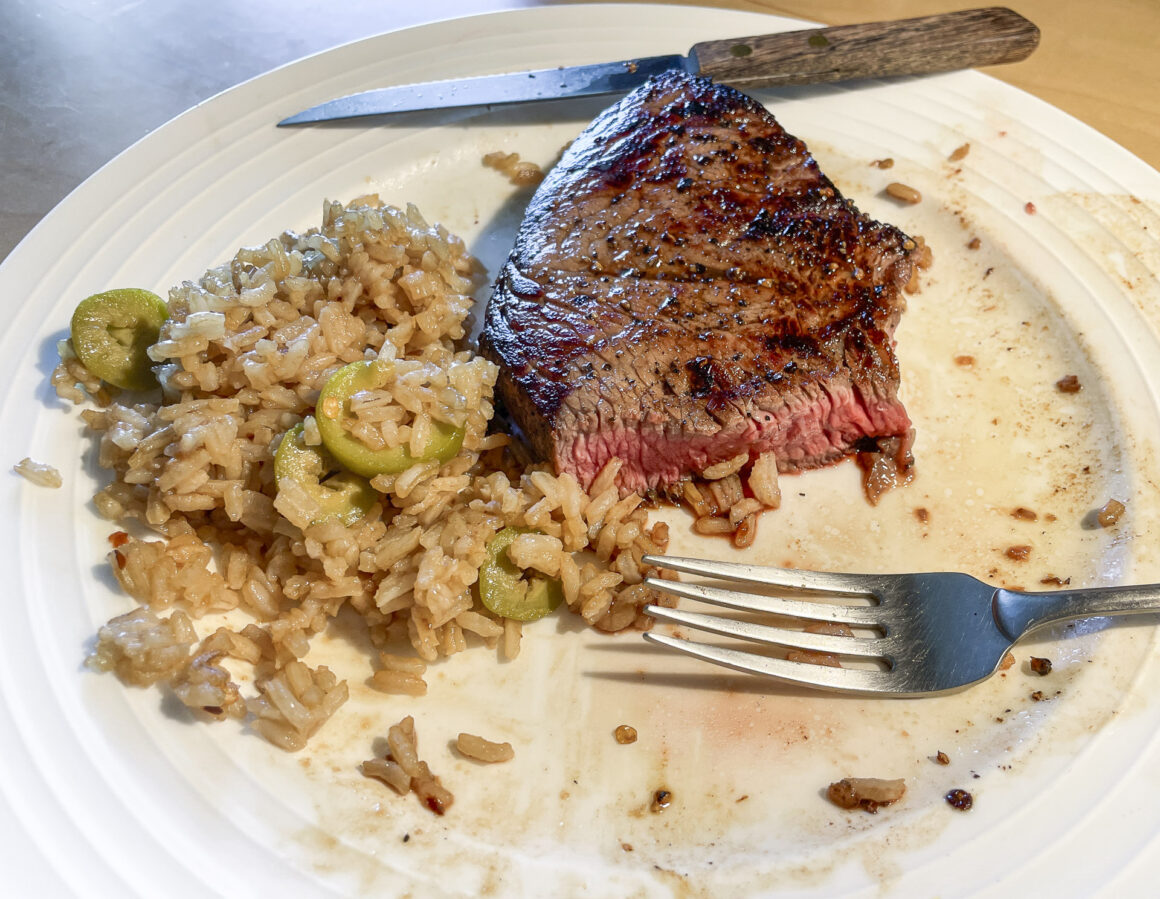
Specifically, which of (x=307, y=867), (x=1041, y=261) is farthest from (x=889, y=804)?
(x=1041, y=261)

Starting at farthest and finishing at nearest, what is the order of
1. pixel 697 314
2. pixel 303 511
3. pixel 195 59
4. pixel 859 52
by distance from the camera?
1. pixel 195 59
2. pixel 859 52
3. pixel 697 314
4. pixel 303 511

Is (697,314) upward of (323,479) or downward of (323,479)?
upward

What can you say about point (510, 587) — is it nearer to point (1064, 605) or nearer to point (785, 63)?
point (1064, 605)

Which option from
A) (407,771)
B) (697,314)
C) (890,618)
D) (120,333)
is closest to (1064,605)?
(890,618)

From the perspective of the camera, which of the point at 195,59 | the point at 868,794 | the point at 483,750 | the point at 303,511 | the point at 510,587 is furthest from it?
the point at 195,59

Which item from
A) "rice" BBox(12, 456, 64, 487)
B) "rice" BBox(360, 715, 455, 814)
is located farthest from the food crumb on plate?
"rice" BBox(12, 456, 64, 487)

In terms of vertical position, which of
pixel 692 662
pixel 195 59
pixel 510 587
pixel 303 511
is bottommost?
pixel 692 662
